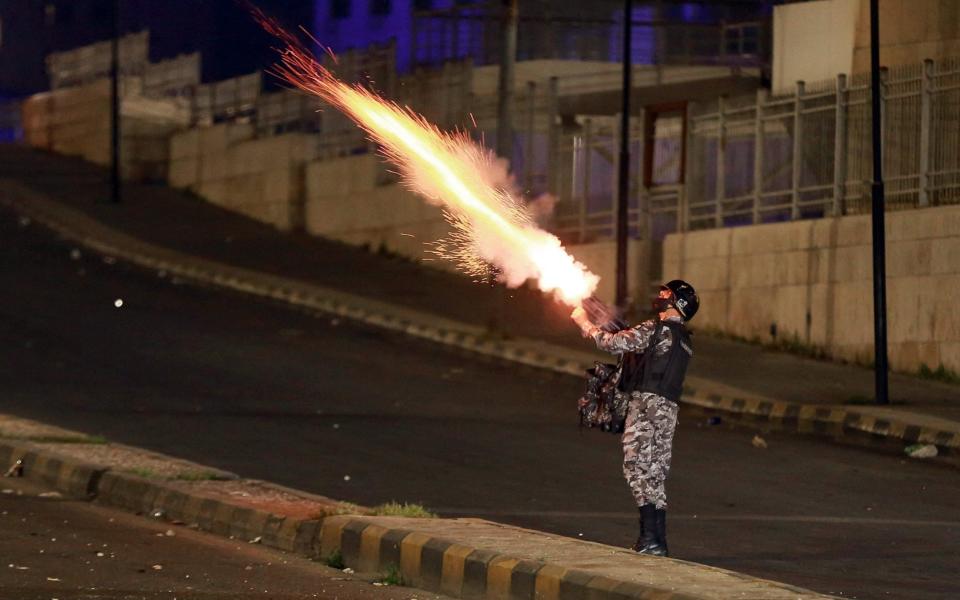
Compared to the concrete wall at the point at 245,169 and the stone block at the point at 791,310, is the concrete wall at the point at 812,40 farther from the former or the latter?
the concrete wall at the point at 245,169

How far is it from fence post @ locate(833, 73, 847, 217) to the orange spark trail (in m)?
12.0

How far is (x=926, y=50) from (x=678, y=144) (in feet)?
16.5

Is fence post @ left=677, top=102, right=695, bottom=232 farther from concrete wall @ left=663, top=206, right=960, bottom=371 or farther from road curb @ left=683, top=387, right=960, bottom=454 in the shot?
road curb @ left=683, top=387, right=960, bottom=454

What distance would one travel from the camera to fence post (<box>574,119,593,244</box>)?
31498 mm

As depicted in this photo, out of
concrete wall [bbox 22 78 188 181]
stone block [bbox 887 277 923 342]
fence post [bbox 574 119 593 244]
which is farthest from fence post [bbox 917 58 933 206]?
concrete wall [bbox 22 78 188 181]

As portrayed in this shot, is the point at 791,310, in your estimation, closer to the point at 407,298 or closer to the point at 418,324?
the point at 418,324

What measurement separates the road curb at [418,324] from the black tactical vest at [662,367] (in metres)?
8.22

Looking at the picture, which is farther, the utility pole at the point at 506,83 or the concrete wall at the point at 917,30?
the concrete wall at the point at 917,30

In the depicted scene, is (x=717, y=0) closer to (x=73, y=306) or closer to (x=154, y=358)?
(x=73, y=306)

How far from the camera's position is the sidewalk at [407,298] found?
2066 cm

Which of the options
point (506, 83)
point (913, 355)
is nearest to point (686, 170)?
point (506, 83)

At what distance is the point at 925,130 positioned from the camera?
23.5 meters

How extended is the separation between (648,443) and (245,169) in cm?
3173

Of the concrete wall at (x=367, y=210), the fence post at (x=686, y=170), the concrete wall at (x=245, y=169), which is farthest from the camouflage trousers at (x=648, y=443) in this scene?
the concrete wall at (x=245, y=169)
